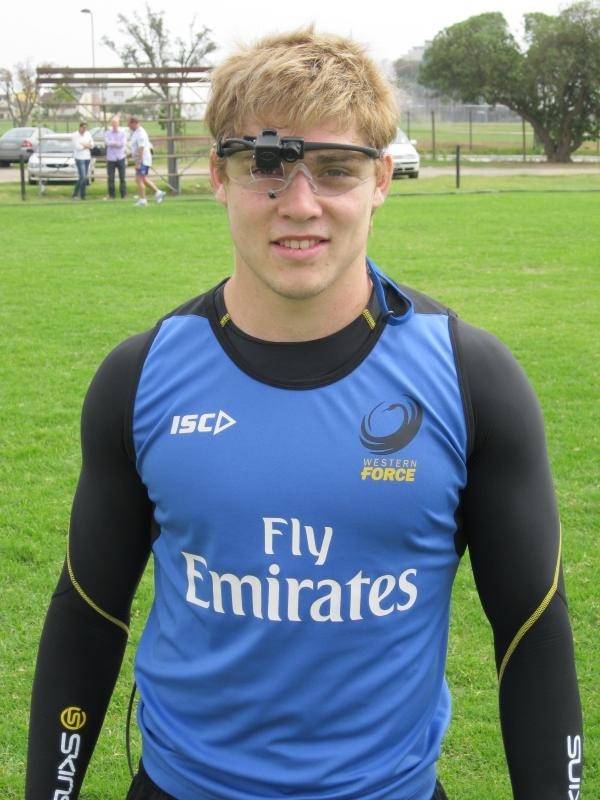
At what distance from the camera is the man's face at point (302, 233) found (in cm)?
198

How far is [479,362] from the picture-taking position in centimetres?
200

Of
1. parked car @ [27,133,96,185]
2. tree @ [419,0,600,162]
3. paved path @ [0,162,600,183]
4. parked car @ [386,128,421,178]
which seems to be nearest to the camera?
parked car @ [27,133,96,185]

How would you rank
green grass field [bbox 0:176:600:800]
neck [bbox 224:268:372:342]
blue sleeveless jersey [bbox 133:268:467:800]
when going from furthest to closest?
1. green grass field [bbox 0:176:600:800]
2. neck [bbox 224:268:372:342]
3. blue sleeveless jersey [bbox 133:268:467:800]

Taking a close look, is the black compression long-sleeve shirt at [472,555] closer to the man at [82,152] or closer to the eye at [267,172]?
the eye at [267,172]

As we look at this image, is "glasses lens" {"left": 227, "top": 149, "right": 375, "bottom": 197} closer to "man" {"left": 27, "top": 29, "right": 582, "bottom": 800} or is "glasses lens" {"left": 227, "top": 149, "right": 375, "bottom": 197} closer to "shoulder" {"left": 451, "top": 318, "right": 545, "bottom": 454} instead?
"man" {"left": 27, "top": 29, "right": 582, "bottom": 800}

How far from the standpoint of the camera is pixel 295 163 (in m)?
1.99

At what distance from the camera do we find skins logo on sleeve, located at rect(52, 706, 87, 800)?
219cm

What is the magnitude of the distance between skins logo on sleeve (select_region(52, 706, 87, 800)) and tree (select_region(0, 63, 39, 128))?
4820 cm

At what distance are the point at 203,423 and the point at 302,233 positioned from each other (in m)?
0.38

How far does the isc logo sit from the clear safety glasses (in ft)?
1.32

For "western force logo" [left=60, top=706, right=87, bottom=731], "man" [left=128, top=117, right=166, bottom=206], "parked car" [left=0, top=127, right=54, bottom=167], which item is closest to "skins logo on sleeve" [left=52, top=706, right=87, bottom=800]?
"western force logo" [left=60, top=706, right=87, bottom=731]

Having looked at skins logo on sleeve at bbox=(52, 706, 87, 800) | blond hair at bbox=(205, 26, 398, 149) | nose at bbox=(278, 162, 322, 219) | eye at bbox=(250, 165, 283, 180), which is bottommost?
skins logo on sleeve at bbox=(52, 706, 87, 800)

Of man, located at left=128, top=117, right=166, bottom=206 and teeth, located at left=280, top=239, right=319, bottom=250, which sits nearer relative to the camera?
teeth, located at left=280, top=239, right=319, bottom=250

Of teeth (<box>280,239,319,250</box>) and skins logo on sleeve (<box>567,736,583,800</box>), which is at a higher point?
teeth (<box>280,239,319,250</box>)
